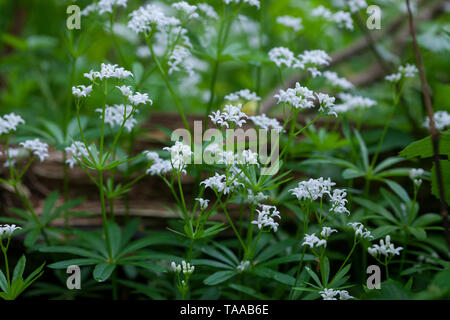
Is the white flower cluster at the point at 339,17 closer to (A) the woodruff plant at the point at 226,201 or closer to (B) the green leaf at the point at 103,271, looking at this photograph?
(A) the woodruff plant at the point at 226,201

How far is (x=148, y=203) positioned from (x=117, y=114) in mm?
811

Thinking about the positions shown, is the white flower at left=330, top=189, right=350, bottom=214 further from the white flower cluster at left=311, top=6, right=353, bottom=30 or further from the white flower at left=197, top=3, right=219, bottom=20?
the white flower at left=197, top=3, right=219, bottom=20

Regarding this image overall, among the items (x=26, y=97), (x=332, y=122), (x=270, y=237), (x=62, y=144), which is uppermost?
(x=26, y=97)

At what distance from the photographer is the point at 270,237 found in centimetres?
234

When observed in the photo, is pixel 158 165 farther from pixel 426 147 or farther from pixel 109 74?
pixel 426 147

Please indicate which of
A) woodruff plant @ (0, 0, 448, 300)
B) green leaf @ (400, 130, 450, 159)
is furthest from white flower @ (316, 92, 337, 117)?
green leaf @ (400, 130, 450, 159)

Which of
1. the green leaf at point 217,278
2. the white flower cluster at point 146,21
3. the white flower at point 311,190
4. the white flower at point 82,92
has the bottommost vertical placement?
the green leaf at point 217,278

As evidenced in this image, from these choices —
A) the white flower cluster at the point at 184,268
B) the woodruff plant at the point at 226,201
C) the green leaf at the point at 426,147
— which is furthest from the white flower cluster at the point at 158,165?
the green leaf at the point at 426,147

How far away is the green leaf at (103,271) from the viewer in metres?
1.85

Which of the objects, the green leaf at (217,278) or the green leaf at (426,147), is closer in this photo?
the green leaf at (217,278)

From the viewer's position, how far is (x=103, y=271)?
6.34ft

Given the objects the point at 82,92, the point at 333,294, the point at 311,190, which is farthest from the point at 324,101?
the point at 82,92
